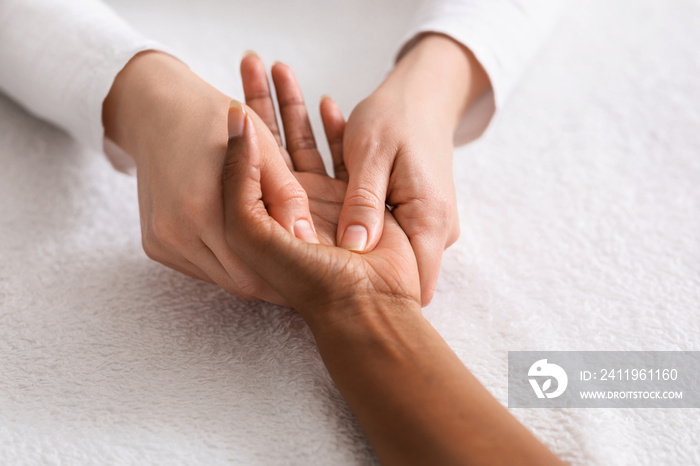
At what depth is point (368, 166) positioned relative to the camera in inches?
22.6

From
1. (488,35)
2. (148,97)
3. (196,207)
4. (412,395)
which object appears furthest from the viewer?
(488,35)

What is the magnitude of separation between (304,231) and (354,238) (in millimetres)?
45

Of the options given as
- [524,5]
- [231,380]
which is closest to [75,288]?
[231,380]

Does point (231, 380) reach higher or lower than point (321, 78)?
lower

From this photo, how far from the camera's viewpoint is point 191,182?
0.52m

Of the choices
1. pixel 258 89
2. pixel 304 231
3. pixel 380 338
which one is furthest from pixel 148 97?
pixel 380 338

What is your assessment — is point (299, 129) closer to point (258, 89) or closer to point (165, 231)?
point (258, 89)

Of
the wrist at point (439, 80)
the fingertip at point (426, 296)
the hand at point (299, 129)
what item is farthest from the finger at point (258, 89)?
the fingertip at point (426, 296)

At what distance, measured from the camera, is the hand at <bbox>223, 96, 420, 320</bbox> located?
0.47m

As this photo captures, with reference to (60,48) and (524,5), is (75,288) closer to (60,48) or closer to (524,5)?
(60,48)

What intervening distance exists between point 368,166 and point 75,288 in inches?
11.8

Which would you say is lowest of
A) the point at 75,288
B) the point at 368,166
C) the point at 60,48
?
the point at 75,288

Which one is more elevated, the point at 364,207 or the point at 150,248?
the point at 364,207

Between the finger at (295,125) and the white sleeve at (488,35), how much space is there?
17cm
